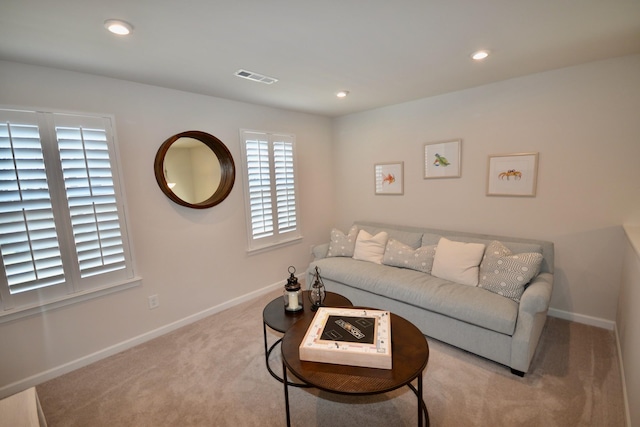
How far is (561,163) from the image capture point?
2.53 metres

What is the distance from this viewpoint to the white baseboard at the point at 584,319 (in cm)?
249

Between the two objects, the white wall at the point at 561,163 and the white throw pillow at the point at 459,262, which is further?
the white throw pillow at the point at 459,262

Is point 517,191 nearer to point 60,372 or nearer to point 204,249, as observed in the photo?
point 204,249

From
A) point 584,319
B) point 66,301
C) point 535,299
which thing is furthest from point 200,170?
point 584,319

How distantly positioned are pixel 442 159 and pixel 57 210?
143 inches

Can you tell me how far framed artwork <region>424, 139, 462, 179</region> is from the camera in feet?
10.2

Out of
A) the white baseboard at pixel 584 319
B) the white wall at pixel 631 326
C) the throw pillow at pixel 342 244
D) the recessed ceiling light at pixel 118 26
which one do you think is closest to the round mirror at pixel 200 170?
the recessed ceiling light at pixel 118 26

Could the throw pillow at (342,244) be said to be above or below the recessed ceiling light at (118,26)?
below

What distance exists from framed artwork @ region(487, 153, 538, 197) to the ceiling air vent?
234 centimetres

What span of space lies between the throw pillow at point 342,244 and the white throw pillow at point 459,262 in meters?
1.01

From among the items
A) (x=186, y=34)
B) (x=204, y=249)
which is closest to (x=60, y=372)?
(x=204, y=249)

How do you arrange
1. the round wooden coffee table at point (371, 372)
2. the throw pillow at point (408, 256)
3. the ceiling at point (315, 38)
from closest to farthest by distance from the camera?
the round wooden coffee table at point (371, 372) → the ceiling at point (315, 38) → the throw pillow at point (408, 256)

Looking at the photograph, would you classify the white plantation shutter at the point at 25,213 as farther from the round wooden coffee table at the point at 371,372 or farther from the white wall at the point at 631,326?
the white wall at the point at 631,326

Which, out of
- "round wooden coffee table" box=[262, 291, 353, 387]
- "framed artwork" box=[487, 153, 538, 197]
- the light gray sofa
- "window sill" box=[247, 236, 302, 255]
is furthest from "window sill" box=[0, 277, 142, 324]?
"framed artwork" box=[487, 153, 538, 197]
